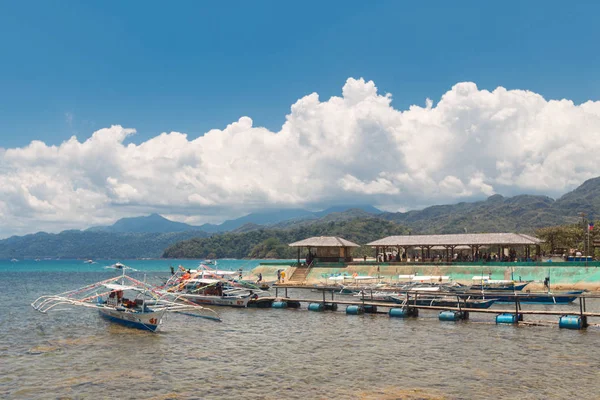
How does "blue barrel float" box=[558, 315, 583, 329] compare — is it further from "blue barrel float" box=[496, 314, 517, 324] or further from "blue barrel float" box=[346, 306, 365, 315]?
"blue barrel float" box=[346, 306, 365, 315]

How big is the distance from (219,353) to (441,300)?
23191 mm

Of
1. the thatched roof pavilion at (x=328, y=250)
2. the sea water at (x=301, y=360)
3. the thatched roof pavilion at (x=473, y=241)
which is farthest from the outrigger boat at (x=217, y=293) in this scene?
the thatched roof pavilion at (x=473, y=241)

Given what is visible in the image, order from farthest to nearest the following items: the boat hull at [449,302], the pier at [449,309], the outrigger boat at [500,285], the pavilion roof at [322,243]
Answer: the pavilion roof at [322,243], the outrigger boat at [500,285], the boat hull at [449,302], the pier at [449,309]

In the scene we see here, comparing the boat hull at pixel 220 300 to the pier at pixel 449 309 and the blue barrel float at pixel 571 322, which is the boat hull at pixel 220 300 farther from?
the blue barrel float at pixel 571 322

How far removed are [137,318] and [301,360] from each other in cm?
1474

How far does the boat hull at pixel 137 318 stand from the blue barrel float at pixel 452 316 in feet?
71.1

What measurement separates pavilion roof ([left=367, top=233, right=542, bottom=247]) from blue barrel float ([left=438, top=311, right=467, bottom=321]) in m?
29.4

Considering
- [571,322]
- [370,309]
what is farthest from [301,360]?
[571,322]

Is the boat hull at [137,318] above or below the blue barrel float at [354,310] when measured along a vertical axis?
above

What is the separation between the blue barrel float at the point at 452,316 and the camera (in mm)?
39656

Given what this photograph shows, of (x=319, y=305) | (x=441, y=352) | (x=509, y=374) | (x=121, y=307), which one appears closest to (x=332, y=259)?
(x=319, y=305)

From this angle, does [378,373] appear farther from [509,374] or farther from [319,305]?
[319,305]

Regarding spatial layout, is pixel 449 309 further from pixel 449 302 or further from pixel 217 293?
pixel 217 293

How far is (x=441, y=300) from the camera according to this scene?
1768 inches
